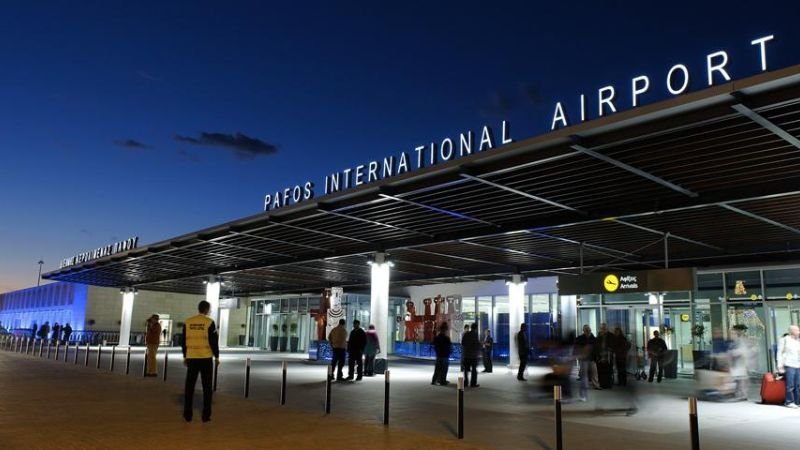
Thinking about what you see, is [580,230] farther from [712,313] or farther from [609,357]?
[712,313]

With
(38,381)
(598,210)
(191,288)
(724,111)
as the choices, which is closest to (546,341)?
(598,210)

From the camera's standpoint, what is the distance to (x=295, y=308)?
48.2 metres

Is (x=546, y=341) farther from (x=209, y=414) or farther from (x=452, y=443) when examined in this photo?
(x=209, y=414)

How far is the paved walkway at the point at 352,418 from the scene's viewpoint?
9.12 meters

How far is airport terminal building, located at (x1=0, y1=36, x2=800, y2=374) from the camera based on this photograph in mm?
10394

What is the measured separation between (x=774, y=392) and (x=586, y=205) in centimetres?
635

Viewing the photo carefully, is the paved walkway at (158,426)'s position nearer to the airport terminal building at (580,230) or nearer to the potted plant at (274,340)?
the airport terminal building at (580,230)

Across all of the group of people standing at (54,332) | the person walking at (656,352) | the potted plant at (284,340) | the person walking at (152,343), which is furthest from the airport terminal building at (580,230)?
the potted plant at (284,340)

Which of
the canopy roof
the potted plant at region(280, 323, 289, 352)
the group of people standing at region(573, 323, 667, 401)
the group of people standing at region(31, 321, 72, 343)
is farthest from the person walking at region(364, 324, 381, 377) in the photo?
the potted plant at region(280, 323, 289, 352)

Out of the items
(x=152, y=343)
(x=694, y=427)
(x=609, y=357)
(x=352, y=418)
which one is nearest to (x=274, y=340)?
(x=152, y=343)

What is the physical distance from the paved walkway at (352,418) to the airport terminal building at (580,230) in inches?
121

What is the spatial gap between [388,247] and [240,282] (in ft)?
66.9

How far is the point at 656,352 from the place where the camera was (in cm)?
2134

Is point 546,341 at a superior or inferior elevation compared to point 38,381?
superior
